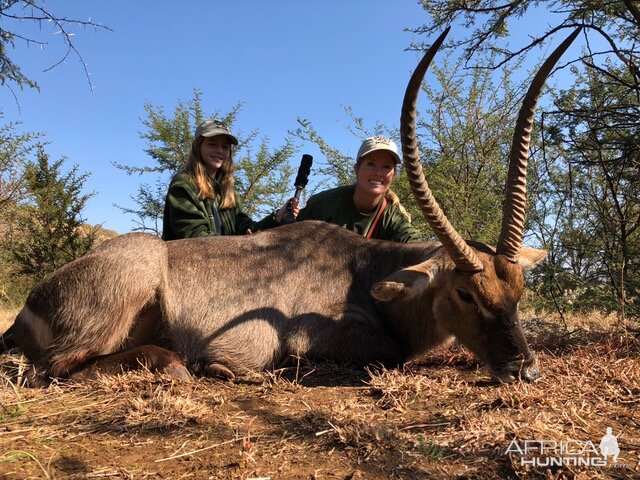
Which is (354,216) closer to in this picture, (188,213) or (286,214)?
(286,214)

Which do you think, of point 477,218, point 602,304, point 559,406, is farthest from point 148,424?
point 477,218

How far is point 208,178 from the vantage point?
6.42 meters

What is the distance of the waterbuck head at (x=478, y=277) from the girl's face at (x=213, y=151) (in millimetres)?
3374

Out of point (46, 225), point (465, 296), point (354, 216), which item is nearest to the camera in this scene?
point (465, 296)

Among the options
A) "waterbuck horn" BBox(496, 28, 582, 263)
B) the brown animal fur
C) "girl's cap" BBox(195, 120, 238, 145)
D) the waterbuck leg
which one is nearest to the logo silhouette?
the brown animal fur

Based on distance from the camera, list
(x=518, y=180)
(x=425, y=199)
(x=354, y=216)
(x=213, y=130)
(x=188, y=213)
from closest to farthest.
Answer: (x=425, y=199)
(x=518, y=180)
(x=188, y=213)
(x=354, y=216)
(x=213, y=130)

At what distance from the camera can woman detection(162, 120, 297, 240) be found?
592 cm

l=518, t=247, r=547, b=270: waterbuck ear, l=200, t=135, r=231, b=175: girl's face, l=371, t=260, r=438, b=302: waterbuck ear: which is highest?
l=200, t=135, r=231, b=175: girl's face

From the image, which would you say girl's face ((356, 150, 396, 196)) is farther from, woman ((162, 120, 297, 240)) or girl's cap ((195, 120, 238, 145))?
girl's cap ((195, 120, 238, 145))

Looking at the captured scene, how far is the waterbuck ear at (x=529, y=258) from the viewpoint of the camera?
4.46 metres

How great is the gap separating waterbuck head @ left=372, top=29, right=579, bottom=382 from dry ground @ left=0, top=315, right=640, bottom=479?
277mm

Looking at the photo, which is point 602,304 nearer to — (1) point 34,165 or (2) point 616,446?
(2) point 616,446

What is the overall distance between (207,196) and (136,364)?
9.24 ft

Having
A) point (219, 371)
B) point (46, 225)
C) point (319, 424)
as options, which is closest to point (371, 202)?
point (219, 371)
